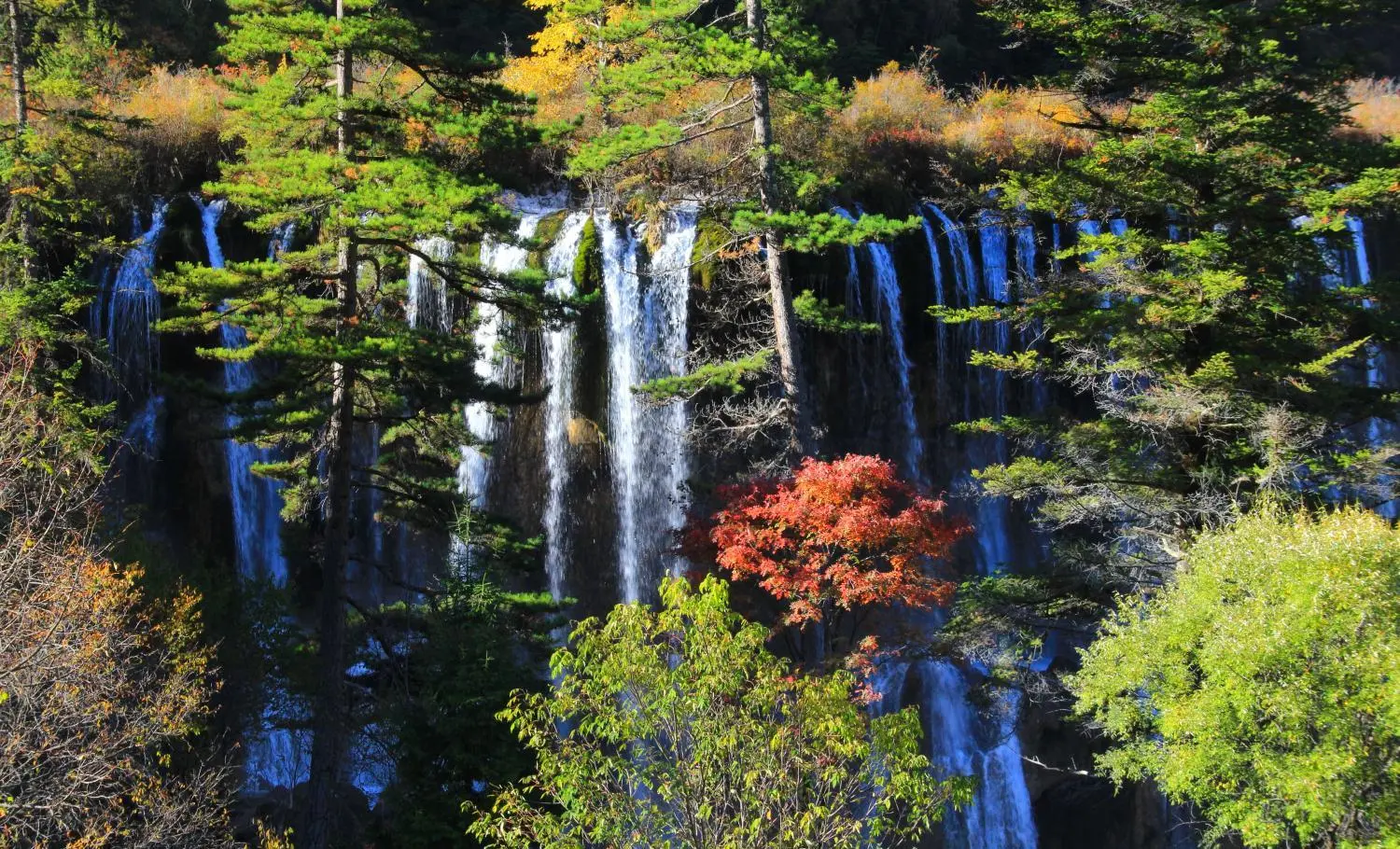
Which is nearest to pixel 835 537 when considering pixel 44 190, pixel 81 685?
pixel 81 685

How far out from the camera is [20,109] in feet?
47.0

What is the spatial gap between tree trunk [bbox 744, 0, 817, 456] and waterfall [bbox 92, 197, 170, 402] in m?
9.87

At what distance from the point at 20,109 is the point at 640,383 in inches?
359

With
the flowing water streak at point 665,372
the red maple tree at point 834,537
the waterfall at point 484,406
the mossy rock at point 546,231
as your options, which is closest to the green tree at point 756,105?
the red maple tree at point 834,537

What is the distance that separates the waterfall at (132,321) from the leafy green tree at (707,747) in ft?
42.3

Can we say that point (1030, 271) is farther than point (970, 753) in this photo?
Yes

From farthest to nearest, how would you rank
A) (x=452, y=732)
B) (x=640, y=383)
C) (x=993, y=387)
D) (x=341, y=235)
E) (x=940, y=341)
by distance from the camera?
(x=993, y=387)
(x=940, y=341)
(x=640, y=383)
(x=341, y=235)
(x=452, y=732)

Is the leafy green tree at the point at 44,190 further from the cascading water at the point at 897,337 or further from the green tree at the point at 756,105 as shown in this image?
the cascading water at the point at 897,337

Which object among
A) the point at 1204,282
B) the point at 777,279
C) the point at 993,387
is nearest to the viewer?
the point at 1204,282

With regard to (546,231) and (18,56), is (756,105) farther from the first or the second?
(18,56)

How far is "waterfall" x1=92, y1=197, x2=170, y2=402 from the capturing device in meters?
17.6

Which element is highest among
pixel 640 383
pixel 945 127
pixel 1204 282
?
pixel 945 127

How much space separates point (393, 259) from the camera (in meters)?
12.1

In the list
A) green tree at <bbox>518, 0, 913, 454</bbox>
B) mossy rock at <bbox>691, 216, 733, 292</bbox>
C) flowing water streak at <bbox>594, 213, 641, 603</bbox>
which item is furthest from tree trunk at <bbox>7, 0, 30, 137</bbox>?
mossy rock at <bbox>691, 216, 733, 292</bbox>
